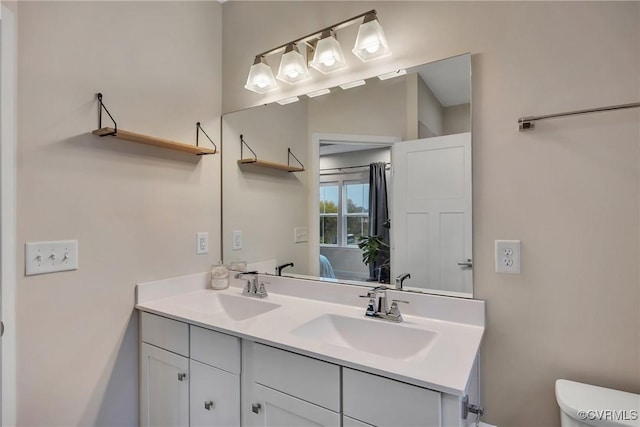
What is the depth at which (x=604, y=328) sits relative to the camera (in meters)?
1.05

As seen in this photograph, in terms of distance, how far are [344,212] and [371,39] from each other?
76 centimetres

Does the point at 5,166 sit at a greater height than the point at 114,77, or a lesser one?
lesser

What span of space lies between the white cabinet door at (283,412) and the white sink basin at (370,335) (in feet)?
0.70

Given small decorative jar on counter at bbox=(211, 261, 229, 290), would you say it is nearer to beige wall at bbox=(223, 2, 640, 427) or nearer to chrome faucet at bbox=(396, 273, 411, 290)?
chrome faucet at bbox=(396, 273, 411, 290)

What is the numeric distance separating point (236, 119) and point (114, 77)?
0.64 metres

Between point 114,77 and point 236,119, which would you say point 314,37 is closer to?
point 236,119

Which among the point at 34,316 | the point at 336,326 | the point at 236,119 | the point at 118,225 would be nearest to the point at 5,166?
the point at 118,225

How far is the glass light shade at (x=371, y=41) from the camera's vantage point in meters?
→ 1.37

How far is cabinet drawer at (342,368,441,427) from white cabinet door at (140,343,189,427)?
2.53 feet

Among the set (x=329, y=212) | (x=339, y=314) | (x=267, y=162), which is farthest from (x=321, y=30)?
(x=339, y=314)

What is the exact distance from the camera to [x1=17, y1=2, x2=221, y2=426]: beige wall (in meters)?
A: 1.21

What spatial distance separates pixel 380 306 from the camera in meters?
1.32

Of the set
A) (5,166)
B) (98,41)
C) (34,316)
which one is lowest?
(34,316)

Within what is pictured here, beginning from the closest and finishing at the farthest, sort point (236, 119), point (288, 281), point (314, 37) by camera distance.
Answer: point (314, 37) → point (288, 281) → point (236, 119)
